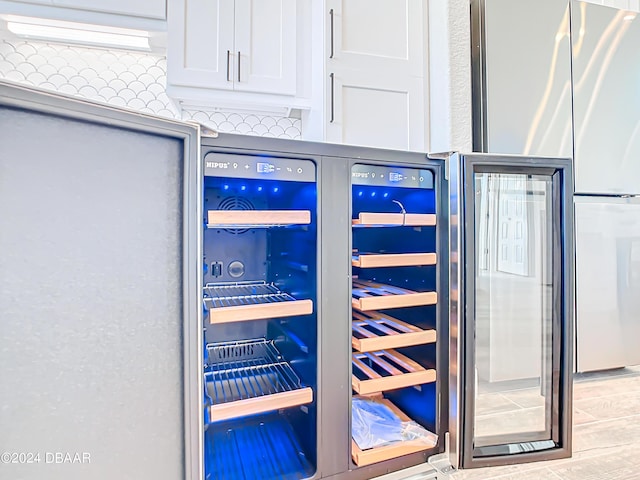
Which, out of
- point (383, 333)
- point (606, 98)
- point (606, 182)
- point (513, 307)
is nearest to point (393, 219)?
point (383, 333)

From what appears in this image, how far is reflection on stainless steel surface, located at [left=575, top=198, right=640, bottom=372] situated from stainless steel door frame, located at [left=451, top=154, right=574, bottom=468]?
0.85 meters

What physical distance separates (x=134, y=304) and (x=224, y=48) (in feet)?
3.73

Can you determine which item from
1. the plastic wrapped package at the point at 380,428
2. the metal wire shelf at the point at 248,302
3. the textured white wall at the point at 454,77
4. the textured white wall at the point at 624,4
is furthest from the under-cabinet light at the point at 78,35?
the textured white wall at the point at 624,4

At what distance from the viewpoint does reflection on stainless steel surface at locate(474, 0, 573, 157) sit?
1.61 meters

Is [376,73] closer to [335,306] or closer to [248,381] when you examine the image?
[335,306]

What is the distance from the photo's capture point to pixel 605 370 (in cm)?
210

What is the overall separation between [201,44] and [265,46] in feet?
0.86

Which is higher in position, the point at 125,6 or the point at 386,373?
the point at 125,6

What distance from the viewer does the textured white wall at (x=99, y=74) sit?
144 cm

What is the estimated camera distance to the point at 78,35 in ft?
4.50

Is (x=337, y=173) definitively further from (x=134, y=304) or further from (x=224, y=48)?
(x=224, y=48)

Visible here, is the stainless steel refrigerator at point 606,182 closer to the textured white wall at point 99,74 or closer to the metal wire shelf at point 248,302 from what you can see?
the metal wire shelf at point 248,302

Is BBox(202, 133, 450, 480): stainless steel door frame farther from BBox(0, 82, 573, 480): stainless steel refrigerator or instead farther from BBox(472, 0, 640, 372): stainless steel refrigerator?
BBox(472, 0, 640, 372): stainless steel refrigerator

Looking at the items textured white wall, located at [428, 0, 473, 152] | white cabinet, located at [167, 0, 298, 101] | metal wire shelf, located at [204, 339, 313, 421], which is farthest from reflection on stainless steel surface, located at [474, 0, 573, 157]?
metal wire shelf, located at [204, 339, 313, 421]
